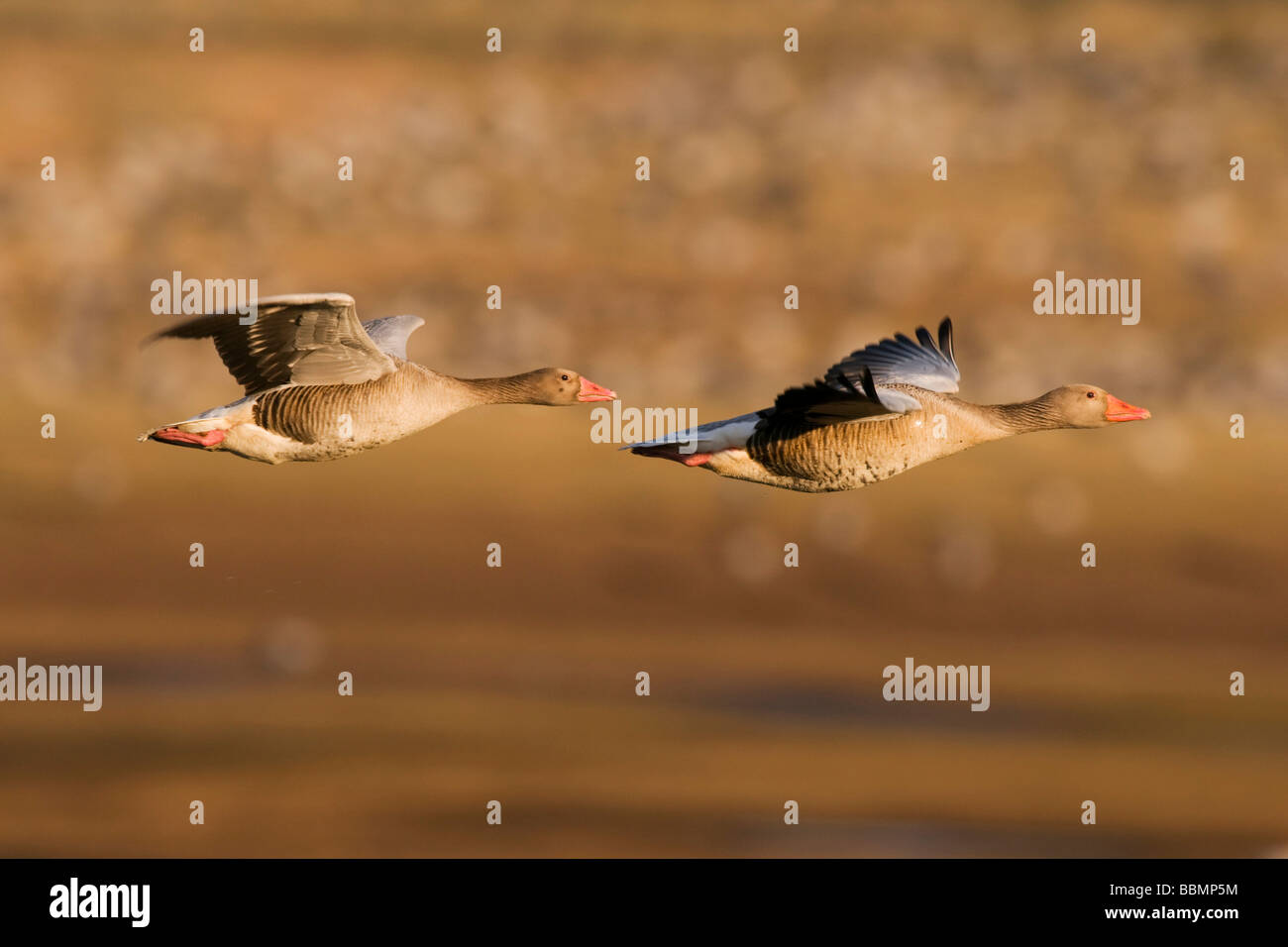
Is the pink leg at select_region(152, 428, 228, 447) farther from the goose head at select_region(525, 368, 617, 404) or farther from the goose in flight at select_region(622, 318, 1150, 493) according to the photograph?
the goose in flight at select_region(622, 318, 1150, 493)

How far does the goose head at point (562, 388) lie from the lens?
14.3m

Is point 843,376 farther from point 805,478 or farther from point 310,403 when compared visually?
point 310,403

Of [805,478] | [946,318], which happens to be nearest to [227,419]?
[805,478]

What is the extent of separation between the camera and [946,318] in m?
14.3

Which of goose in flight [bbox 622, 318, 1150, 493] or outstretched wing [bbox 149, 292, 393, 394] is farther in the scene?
outstretched wing [bbox 149, 292, 393, 394]

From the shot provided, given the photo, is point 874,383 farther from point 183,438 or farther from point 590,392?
point 183,438

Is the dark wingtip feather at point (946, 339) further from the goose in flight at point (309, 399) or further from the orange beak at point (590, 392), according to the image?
the goose in flight at point (309, 399)

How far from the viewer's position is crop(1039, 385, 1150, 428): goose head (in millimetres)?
13702

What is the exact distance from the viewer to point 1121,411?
13.9 meters

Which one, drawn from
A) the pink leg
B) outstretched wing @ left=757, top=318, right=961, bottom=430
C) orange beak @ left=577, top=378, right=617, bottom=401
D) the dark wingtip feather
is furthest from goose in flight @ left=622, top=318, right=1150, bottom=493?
the pink leg

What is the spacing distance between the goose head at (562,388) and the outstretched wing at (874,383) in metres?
2.02

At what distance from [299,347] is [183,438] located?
1138 mm

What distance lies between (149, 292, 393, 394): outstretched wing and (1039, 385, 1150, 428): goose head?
16.7ft

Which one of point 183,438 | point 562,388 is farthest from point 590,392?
point 183,438
